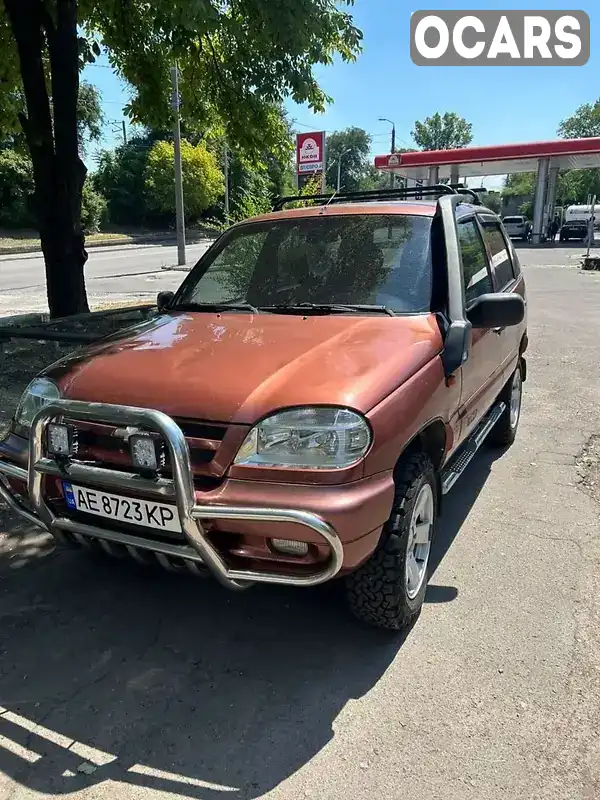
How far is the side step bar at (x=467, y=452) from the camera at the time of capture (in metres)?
3.49

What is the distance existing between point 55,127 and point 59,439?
6495 mm

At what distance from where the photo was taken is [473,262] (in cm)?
396

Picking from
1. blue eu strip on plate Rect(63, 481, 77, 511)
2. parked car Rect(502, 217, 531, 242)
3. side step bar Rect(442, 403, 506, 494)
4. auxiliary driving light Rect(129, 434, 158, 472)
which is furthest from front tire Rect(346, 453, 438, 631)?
parked car Rect(502, 217, 531, 242)

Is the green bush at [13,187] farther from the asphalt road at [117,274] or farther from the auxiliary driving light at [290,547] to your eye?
the auxiliary driving light at [290,547]

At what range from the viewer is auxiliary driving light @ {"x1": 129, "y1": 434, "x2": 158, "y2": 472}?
2.45 metres

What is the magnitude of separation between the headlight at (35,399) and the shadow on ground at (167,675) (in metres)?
0.93

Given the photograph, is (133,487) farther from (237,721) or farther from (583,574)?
(583,574)

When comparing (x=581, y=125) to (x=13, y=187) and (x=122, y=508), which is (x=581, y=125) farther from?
(x=122, y=508)

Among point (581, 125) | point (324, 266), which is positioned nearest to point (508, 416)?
point (324, 266)

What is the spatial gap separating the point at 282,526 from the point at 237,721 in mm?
780

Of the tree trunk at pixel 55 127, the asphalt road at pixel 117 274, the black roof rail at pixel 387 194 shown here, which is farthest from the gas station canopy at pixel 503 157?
the black roof rail at pixel 387 194

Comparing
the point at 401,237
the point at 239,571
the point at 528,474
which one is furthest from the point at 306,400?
the point at 528,474

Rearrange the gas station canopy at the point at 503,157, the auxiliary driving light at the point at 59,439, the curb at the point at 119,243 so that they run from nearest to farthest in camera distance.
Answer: the auxiliary driving light at the point at 59,439
the curb at the point at 119,243
the gas station canopy at the point at 503,157

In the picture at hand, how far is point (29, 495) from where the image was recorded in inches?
107
